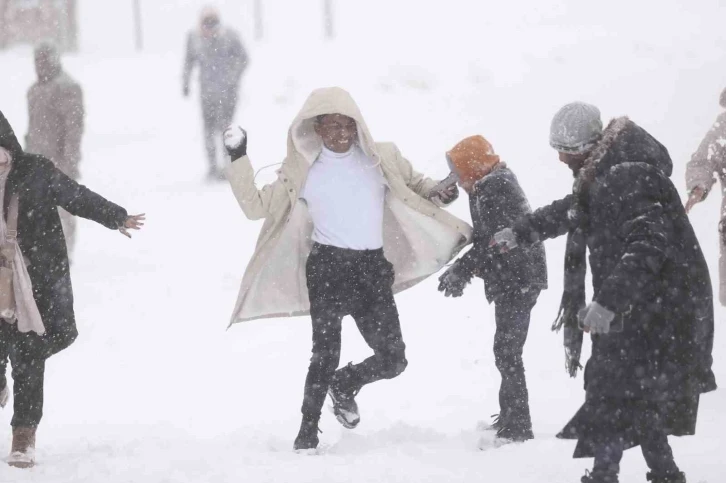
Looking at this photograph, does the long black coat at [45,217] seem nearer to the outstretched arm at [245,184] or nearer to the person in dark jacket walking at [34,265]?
the person in dark jacket walking at [34,265]

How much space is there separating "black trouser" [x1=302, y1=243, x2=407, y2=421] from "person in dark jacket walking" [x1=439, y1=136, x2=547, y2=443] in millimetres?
331

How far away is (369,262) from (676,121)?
11.8 meters

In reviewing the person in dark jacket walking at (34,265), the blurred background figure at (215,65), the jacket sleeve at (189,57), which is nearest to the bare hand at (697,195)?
the person in dark jacket walking at (34,265)

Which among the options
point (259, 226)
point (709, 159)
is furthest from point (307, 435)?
point (259, 226)

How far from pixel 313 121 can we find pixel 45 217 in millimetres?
1413

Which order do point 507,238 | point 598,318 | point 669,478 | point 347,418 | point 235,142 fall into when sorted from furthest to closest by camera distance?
point 347,418, point 235,142, point 507,238, point 669,478, point 598,318

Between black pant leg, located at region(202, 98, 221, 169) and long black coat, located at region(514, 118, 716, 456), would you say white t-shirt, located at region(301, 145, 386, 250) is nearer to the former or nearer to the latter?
long black coat, located at region(514, 118, 716, 456)

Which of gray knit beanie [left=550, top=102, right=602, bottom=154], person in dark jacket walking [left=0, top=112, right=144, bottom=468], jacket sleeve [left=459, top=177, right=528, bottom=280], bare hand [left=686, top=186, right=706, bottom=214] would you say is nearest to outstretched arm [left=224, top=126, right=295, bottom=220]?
person in dark jacket walking [left=0, top=112, right=144, bottom=468]

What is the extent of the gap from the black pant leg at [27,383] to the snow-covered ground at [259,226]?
0.26 metres

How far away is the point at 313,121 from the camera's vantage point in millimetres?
6047

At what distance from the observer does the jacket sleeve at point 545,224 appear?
16.7ft

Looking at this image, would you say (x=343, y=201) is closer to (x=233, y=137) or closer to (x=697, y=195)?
(x=233, y=137)

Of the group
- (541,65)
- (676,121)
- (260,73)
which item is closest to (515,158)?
(676,121)

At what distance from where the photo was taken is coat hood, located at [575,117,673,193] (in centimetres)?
458
